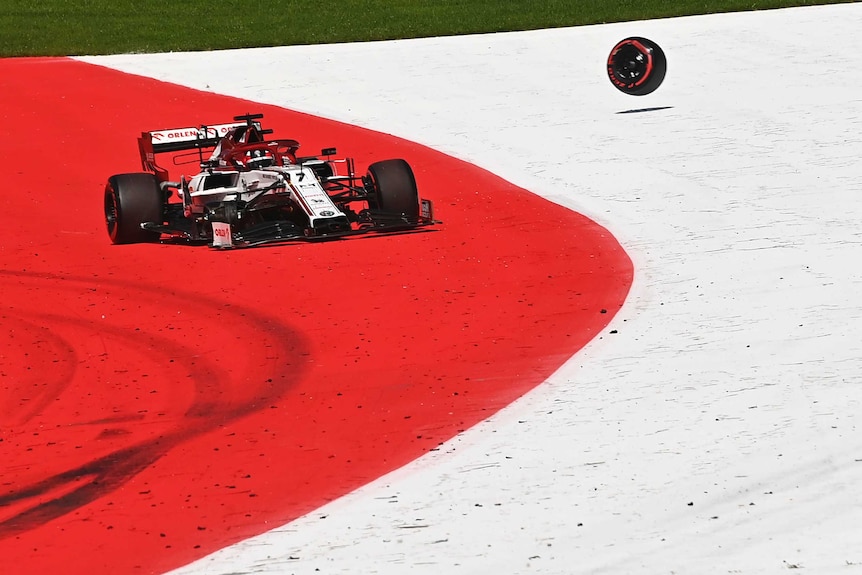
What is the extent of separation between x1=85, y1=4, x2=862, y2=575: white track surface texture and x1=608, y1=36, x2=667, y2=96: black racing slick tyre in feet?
1.41

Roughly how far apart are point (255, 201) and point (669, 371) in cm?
738

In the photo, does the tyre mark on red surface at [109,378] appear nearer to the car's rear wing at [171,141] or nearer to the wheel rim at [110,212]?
the wheel rim at [110,212]

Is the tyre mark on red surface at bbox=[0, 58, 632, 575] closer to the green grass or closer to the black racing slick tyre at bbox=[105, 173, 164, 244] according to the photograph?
the black racing slick tyre at bbox=[105, 173, 164, 244]

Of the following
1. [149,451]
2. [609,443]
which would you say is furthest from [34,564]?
[609,443]

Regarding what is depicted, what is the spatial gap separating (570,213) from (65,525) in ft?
35.2

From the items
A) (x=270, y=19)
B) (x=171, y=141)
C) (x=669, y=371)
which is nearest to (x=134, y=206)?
(x=171, y=141)

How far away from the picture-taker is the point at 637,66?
85.7ft

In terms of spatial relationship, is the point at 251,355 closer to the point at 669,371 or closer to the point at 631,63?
the point at 669,371

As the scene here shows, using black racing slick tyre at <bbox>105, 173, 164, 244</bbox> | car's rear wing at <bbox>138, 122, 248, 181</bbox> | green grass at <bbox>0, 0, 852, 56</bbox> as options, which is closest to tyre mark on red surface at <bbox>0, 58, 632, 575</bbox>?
black racing slick tyre at <bbox>105, 173, 164, 244</bbox>

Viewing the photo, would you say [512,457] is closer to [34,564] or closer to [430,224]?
[34,564]

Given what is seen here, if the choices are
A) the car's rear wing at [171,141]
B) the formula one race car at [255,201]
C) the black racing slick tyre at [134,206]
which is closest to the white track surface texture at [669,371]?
the formula one race car at [255,201]

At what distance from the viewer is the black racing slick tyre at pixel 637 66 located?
26.0 metres

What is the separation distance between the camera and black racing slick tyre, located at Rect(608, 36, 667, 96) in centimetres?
2598

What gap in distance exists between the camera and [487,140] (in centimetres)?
2370
